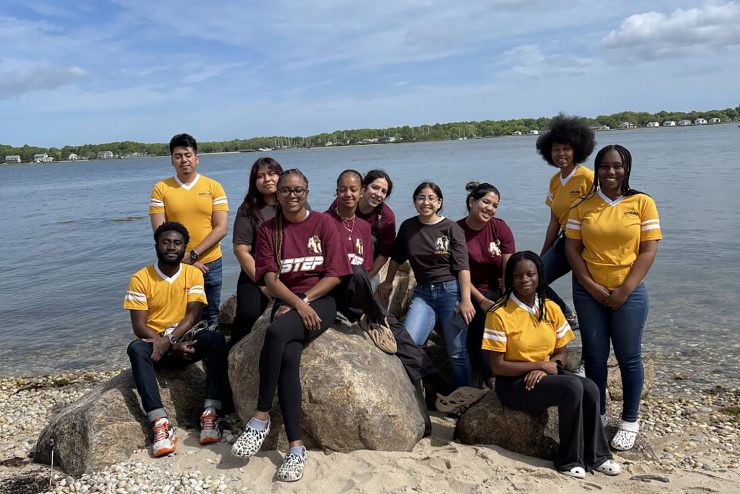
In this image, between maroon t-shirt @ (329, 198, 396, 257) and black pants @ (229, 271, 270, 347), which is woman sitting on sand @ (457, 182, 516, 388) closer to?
maroon t-shirt @ (329, 198, 396, 257)

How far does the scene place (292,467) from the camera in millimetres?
4672

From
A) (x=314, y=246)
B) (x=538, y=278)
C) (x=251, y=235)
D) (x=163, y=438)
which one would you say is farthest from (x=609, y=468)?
(x=251, y=235)

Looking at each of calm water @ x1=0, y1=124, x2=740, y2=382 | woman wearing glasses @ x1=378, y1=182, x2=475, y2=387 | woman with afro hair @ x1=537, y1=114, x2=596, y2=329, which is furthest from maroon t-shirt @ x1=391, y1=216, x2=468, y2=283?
calm water @ x1=0, y1=124, x2=740, y2=382

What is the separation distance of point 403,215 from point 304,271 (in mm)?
20146

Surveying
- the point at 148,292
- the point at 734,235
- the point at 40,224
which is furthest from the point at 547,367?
the point at 40,224

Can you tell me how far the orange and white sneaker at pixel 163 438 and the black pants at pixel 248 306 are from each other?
43.3 inches

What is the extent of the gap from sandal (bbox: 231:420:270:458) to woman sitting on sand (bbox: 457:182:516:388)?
8.29ft

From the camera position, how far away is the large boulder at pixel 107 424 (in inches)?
201

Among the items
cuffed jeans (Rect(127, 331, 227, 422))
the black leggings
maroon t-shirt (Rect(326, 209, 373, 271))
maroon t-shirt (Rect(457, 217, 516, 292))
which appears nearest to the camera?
the black leggings

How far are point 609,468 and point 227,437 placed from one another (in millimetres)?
3230

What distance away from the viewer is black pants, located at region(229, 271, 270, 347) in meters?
6.05

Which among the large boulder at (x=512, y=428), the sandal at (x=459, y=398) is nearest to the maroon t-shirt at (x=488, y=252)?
the sandal at (x=459, y=398)

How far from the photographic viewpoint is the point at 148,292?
18.3 ft

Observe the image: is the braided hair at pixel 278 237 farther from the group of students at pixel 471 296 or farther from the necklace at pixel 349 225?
the necklace at pixel 349 225
